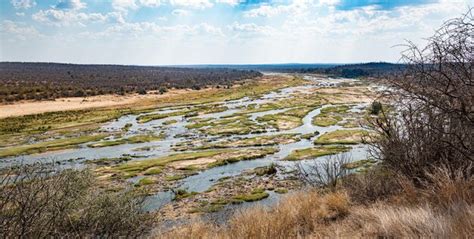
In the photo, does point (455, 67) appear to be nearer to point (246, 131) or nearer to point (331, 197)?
point (331, 197)

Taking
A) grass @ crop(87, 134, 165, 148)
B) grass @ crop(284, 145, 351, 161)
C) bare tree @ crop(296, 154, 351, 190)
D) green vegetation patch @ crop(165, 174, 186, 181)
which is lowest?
grass @ crop(87, 134, 165, 148)

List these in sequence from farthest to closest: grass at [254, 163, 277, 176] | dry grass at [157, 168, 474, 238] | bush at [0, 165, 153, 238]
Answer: grass at [254, 163, 277, 176] < bush at [0, 165, 153, 238] < dry grass at [157, 168, 474, 238]

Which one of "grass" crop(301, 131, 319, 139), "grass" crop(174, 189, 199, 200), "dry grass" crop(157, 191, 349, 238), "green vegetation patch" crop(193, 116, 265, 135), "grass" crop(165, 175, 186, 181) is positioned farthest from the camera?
"green vegetation patch" crop(193, 116, 265, 135)

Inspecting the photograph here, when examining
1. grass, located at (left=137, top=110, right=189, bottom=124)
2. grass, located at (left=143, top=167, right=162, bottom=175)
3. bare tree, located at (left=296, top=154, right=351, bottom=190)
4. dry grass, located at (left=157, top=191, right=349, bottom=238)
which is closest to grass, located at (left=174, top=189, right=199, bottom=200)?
grass, located at (left=143, top=167, right=162, bottom=175)

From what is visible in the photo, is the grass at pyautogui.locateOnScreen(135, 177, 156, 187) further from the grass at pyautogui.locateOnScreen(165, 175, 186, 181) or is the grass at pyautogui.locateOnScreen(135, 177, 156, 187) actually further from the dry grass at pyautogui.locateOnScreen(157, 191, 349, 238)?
the dry grass at pyautogui.locateOnScreen(157, 191, 349, 238)

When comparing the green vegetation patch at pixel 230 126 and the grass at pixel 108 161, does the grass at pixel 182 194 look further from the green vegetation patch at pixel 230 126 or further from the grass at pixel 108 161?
the green vegetation patch at pixel 230 126

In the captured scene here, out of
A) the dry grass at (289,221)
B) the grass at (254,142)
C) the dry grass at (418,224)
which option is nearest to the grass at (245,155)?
the grass at (254,142)

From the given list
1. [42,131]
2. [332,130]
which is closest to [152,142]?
[42,131]
